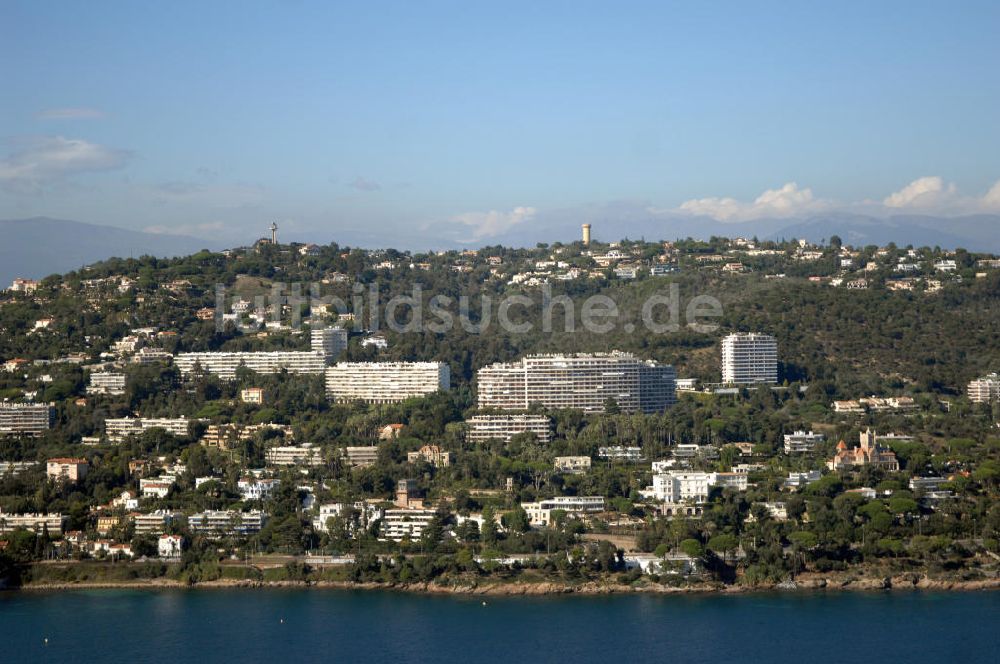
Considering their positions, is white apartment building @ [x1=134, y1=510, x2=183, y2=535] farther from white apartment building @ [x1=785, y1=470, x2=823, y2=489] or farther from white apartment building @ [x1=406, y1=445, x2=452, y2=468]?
white apartment building @ [x1=785, y1=470, x2=823, y2=489]

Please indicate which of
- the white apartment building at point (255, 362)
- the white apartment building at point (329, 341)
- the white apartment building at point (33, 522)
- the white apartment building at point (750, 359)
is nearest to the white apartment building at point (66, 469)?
the white apartment building at point (33, 522)

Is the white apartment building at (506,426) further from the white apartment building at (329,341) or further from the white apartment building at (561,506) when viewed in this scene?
the white apartment building at (329,341)

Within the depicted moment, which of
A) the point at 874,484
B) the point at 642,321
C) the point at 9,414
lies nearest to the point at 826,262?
the point at 642,321

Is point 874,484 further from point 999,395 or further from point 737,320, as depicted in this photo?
point 737,320

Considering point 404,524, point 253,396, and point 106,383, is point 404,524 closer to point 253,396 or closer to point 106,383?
point 253,396

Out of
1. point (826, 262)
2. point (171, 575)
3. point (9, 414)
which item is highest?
point (826, 262)

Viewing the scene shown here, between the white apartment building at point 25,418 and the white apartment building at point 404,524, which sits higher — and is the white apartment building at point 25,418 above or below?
above

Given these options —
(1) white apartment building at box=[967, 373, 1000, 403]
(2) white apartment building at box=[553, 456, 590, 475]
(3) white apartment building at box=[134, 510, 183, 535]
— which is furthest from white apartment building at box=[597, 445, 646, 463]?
(1) white apartment building at box=[967, 373, 1000, 403]
